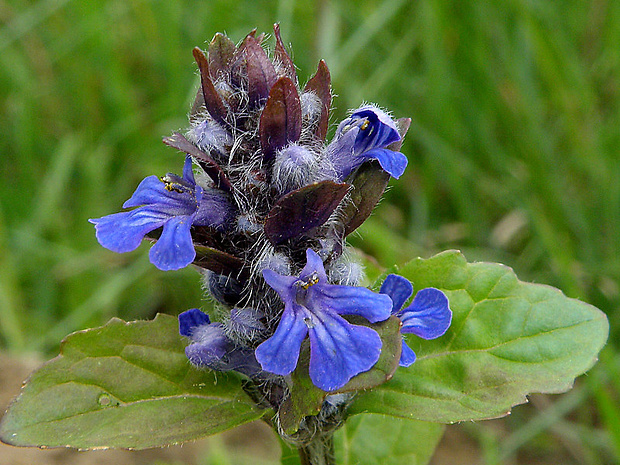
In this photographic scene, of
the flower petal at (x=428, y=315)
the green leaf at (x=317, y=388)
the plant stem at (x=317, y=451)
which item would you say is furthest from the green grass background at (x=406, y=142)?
the green leaf at (x=317, y=388)

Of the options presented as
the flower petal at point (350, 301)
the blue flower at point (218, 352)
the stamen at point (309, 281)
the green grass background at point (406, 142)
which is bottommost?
the green grass background at point (406, 142)

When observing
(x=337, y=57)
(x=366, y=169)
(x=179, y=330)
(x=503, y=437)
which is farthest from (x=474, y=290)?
(x=337, y=57)

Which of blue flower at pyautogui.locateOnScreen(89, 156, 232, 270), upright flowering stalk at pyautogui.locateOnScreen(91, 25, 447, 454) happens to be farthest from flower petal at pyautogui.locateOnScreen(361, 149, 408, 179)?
blue flower at pyautogui.locateOnScreen(89, 156, 232, 270)

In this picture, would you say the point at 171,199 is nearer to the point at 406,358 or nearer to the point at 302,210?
the point at 302,210

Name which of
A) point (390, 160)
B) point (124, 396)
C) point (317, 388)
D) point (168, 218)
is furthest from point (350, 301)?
point (124, 396)

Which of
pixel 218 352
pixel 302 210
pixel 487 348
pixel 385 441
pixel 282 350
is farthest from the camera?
pixel 385 441

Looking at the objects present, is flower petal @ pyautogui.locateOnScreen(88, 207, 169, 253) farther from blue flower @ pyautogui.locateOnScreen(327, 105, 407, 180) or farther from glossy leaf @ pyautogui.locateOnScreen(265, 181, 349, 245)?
blue flower @ pyautogui.locateOnScreen(327, 105, 407, 180)

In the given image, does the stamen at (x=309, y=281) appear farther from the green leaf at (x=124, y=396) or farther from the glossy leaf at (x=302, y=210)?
the green leaf at (x=124, y=396)
